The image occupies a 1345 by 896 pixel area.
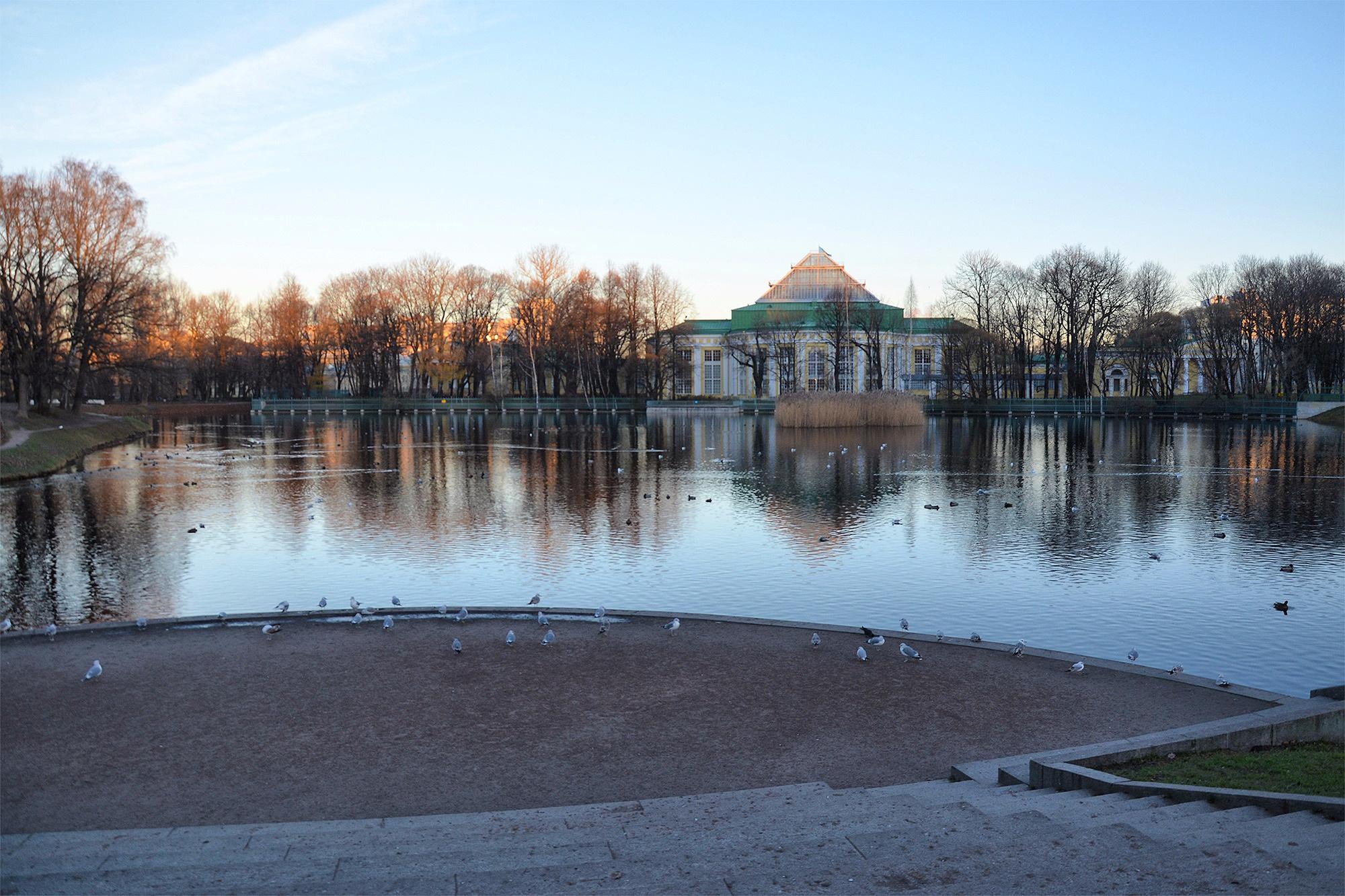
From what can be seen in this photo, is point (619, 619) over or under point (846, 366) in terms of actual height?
under

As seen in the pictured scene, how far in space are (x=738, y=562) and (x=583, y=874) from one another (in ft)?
45.3

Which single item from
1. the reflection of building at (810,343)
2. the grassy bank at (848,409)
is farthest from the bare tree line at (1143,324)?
the grassy bank at (848,409)

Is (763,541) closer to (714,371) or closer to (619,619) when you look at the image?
(619,619)

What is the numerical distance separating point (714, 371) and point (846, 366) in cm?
2131

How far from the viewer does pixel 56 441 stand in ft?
156

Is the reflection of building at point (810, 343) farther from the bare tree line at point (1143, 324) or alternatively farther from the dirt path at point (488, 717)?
the dirt path at point (488, 717)

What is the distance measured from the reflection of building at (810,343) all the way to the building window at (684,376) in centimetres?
11

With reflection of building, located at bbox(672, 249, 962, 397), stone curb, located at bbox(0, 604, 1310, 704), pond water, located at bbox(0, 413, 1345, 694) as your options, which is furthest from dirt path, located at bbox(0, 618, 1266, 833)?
reflection of building, located at bbox(672, 249, 962, 397)

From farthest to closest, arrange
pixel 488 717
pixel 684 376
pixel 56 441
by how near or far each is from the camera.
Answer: pixel 684 376, pixel 56 441, pixel 488 717

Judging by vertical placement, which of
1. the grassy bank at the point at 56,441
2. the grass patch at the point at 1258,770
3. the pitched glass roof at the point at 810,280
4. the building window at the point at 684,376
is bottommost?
the grass patch at the point at 1258,770

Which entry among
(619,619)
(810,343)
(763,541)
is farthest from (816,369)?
(619,619)

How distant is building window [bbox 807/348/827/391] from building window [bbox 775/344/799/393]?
11.0ft

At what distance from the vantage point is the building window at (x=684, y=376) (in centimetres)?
11556

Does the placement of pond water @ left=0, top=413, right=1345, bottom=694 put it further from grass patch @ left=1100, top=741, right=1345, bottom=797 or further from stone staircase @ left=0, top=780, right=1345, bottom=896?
stone staircase @ left=0, top=780, right=1345, bottom=896
